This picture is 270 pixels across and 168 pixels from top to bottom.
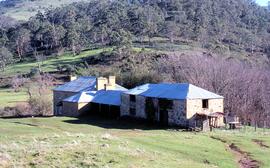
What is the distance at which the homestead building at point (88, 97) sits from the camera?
63459 mm

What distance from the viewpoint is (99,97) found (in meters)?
65.3

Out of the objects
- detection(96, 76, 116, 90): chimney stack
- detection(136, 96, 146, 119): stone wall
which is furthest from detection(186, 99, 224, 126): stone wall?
detection(96, 76, 116, 90): chimney stack

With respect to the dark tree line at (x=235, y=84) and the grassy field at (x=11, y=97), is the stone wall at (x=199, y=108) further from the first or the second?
the grassy field at (x=11, y=97)

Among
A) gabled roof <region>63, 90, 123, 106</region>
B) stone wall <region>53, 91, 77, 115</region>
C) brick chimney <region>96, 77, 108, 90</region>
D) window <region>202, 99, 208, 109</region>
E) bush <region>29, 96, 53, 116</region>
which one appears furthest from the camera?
bush <region>29, 96, 53, 116</region>

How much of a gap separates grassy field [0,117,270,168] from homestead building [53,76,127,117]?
53.3 feet

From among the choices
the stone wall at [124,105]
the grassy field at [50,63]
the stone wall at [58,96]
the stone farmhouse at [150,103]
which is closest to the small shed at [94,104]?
the stone farmhouse at [150,103]

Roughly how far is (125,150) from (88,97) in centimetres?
3669

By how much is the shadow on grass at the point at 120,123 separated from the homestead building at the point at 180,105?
1.34 metres

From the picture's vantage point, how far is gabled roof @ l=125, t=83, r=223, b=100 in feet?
170

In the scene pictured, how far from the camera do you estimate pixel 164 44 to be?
152250mm

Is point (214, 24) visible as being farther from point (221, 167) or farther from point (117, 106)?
point (221, 167)

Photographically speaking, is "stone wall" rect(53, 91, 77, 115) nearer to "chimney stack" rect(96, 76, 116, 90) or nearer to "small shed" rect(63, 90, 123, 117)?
"chimney stack" rect(96, 76, 116, 90)

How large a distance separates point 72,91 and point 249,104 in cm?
2564

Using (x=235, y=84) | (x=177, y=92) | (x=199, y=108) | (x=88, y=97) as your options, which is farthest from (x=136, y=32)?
(x=199, y=108)
